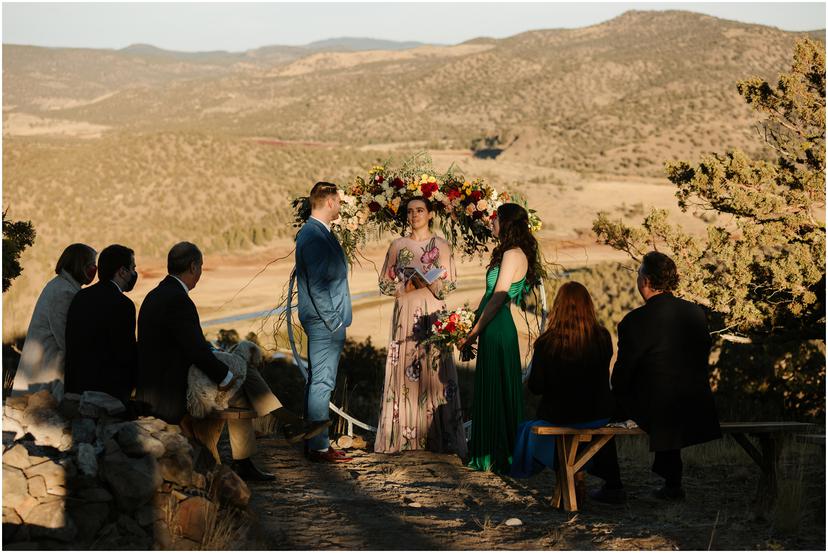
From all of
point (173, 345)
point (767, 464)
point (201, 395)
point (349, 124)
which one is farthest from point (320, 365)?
point (349, 124)

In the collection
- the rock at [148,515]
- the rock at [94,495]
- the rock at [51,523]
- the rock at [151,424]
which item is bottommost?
the rock at [148,515]

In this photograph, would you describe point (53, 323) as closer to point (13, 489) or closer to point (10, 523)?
A: point (13, 489)

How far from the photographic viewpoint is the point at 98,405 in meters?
5.97

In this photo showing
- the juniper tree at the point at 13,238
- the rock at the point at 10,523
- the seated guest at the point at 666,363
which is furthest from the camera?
the juniper tree at the point at 13,238

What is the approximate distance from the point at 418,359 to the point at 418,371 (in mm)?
102

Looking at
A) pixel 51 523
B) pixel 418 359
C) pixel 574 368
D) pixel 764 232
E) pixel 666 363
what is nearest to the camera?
pixel 51 523

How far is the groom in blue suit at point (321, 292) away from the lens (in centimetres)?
754

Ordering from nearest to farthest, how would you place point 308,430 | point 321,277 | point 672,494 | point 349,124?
point 672,494, point 321,277, point 308,430, point 349,124

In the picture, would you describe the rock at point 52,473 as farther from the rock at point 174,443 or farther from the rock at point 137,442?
the rock at point 174,443

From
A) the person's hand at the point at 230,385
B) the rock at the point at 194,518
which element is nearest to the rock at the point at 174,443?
the rock at the point at 194,518

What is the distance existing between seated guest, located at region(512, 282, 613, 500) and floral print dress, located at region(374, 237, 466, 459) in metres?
1.65

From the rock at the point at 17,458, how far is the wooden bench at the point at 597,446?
3.00m

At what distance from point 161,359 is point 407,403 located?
251 cm

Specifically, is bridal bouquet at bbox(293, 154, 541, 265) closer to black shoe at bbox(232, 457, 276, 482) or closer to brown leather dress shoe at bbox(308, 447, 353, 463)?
brown leather dress shoe at bbox(308, 447, 353, 463)
